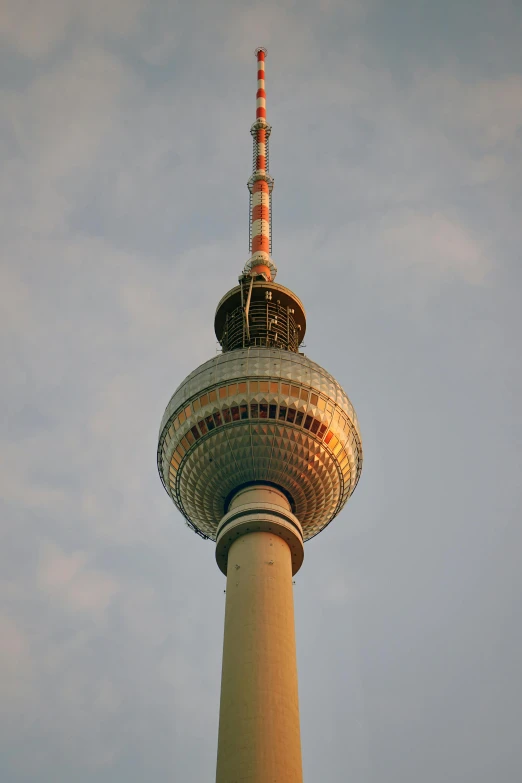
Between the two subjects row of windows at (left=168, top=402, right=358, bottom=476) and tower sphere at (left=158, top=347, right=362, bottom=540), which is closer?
tower sphere at (left=158, top=347, right=362, bottom=540)

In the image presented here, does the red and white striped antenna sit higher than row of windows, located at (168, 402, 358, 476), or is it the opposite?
the red and white striped antenna

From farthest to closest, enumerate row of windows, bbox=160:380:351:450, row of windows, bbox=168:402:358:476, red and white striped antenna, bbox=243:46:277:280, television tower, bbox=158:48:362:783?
Answer: red and white striped antenna, bbox=243:46:277:280, row of windows, bbox=160:380:351:450, row of windows, bbox=168:402:358:476, television tower, bbox=158:48:362:783

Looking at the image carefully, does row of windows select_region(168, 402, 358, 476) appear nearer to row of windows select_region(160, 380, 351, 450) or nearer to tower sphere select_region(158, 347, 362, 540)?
tower sphere select_region(158, 347, 362, 540)

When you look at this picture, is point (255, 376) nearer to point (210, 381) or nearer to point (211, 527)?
point (210, 381)

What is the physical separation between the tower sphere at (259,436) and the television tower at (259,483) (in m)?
0.07

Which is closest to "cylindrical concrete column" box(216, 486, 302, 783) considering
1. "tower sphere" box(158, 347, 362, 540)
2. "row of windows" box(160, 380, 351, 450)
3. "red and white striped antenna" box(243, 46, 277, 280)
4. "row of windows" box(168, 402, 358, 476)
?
"tower sphere" box(158, 347, 362, 540)


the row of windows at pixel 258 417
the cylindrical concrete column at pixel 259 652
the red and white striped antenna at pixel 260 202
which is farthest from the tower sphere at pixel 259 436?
Answer: the red and white striped antenna at pixel 260 202

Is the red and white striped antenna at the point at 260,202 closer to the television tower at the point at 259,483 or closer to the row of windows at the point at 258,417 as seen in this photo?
the television tower at the point at 259,483

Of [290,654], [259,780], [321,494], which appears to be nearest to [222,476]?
[321,494]

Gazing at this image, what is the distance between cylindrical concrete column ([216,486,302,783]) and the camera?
41281mm

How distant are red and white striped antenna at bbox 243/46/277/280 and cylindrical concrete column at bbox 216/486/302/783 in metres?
23.0

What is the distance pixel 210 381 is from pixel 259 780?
2476 cm

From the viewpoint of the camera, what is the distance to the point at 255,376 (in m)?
54.2

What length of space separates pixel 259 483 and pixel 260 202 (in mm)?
30390
